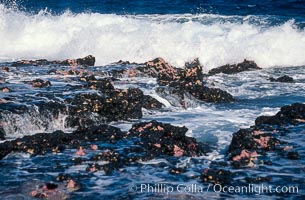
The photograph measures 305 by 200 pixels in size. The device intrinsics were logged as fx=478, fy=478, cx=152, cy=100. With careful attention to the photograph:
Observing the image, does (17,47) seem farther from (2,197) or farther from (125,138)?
(2,197)

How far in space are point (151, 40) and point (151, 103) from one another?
8.79 m

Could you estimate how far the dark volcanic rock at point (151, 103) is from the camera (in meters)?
10.1

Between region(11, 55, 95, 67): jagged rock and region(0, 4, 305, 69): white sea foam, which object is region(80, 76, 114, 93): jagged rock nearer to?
region(11, 55, 95, 67): jagged rock

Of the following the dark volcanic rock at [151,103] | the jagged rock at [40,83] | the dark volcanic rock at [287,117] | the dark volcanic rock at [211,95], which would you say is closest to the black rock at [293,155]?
the dark volcanic rock at [287,117]

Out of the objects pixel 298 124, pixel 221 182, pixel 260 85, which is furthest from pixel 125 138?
pixel 260 85

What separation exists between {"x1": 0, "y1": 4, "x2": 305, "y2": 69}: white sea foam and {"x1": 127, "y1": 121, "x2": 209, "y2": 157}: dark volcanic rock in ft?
32.4

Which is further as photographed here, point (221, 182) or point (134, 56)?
point (134, 56)

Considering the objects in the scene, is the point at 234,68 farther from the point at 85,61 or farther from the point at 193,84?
the point at 85,61

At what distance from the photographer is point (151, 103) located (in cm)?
1017

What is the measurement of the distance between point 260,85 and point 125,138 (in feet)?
20.8

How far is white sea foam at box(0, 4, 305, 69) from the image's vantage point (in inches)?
693

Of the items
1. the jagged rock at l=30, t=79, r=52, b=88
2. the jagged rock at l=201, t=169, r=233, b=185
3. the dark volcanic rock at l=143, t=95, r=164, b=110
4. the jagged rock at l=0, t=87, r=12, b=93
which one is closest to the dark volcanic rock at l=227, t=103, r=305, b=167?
the jagged rock at l=201, t=169, r=233, b=185

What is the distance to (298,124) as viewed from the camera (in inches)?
328

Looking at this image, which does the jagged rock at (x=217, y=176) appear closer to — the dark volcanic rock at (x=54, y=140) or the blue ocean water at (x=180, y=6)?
the dark volcanic rock at (x=54, y=140)
